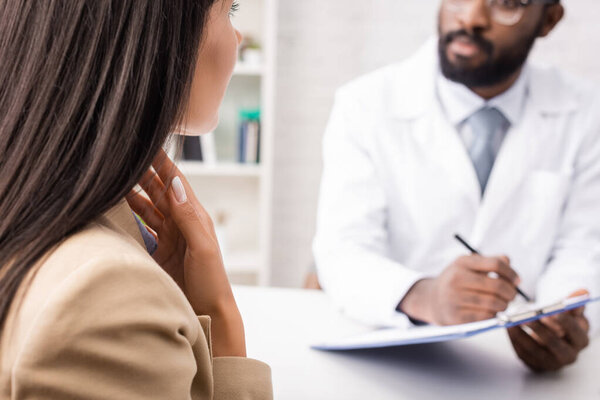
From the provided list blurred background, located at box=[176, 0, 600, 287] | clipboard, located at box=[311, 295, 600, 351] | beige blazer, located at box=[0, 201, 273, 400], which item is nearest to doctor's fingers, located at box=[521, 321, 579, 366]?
clipboard, located at box=[311, 295, 600, 351]

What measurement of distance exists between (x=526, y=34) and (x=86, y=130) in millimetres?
1639

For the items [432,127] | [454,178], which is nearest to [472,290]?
[454,178]

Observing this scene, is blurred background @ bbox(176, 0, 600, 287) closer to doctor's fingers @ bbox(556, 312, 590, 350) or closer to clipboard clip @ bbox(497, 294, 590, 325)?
doctor's fingers @ bbox(556, 312, 590, 350)

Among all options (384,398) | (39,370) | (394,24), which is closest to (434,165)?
(384,398)

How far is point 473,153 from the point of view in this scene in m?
1.64

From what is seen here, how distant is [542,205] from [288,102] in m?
1.37

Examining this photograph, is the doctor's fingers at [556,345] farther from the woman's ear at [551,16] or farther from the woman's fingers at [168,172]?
the woman's ear at [551,16]

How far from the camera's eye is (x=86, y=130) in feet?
1.45

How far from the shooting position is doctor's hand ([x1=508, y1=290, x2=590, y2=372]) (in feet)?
2.62

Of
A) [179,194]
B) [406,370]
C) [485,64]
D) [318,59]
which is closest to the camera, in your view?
[179,194]

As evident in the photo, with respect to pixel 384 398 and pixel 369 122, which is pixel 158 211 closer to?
pixel 384 398

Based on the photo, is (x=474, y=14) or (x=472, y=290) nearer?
(x=472, y=290)

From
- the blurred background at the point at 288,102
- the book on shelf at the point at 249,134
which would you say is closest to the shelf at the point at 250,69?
the blurred background at the point at 288,102

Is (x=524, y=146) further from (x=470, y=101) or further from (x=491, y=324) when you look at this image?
(x=491, y=324)
